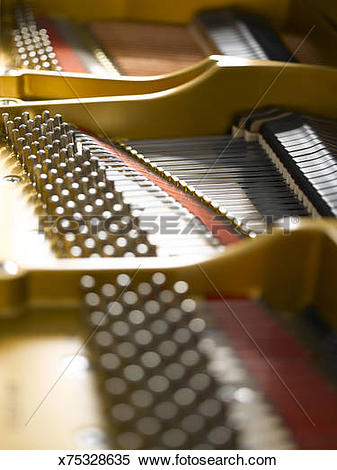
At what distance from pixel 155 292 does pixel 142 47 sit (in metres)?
2.44

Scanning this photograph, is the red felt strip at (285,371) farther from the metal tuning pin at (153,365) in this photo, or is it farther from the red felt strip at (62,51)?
the red felt strip at (62,51)

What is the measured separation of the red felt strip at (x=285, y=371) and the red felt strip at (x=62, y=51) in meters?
2.10

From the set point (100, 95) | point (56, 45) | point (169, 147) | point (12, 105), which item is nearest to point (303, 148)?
point (169, 147)

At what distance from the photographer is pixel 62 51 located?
4113 mm

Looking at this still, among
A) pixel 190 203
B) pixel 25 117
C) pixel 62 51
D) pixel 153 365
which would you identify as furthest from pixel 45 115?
pixel 153 365

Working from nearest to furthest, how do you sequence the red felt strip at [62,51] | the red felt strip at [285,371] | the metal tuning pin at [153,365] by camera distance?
the metal tuning pin at [153,365] < the red felt strip at [285,371] < the red felt strip at [62,51]

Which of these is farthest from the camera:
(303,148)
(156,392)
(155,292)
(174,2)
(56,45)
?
(174,2)

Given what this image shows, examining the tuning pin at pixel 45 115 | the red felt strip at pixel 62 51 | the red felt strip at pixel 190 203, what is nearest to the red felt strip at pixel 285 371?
the red felt strip at pixel 190 203

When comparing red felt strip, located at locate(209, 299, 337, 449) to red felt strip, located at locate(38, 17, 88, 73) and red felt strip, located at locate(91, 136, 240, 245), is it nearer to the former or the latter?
red felt strip, located at locate(91, 136, 240, 245)

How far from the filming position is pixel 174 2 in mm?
4535

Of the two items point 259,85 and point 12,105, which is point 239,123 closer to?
point 259,85

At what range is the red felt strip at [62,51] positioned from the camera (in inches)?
155

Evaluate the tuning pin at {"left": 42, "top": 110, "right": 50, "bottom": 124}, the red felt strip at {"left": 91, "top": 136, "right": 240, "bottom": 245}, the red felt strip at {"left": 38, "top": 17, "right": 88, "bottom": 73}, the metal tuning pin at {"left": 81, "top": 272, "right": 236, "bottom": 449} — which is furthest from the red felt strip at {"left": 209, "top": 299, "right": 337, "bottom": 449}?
the red felt strip at {"left": 38, "top": 17, "right": 88, "bottom": 73}

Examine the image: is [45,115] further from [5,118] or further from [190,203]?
[190,203]
